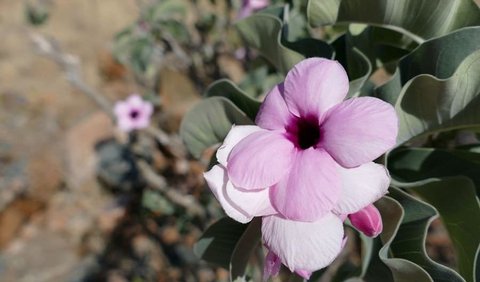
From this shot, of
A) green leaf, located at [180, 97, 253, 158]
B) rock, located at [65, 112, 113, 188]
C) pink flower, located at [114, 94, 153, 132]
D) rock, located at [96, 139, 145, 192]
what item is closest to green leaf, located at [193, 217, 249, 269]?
green leaf, located at [180, 97, 253, 158]

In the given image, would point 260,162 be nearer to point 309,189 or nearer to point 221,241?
point 309,189

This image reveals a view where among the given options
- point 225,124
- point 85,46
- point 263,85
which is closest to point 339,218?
point 225,124

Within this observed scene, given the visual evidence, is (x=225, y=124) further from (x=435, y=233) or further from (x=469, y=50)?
(x=435, y=233)

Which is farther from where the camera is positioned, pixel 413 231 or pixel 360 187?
pixel 413 231

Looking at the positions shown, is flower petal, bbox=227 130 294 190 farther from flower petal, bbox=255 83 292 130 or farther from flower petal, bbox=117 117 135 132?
flower petal, bbox=117 117 135 132

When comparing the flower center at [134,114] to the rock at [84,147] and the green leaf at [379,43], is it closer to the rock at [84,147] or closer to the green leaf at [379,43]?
the green leaf at [379,43]

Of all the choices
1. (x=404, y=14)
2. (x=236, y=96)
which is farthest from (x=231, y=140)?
(x=404, y=14)
